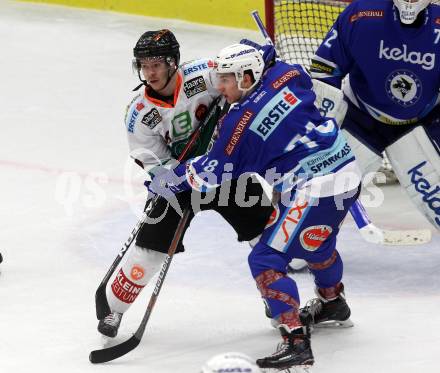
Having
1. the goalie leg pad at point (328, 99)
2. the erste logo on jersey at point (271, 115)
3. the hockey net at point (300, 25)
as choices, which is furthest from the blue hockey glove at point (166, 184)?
the hockey net at point (300, 25)

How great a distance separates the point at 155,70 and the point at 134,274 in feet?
2.27

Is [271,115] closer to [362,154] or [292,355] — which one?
[292,355]

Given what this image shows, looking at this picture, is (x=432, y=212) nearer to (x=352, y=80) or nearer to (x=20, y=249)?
(x=352, y=80)

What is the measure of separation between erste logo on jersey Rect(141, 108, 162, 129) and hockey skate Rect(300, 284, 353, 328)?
Result: 81cm

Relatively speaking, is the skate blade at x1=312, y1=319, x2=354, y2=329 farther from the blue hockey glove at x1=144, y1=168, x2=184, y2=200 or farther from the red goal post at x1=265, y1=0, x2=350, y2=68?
the red goal post at x1=265, y1=0, x2=350, y2=68

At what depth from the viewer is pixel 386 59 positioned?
507 centimetres

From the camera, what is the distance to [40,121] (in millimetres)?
7059

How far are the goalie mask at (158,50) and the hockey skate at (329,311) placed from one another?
0.92 meters

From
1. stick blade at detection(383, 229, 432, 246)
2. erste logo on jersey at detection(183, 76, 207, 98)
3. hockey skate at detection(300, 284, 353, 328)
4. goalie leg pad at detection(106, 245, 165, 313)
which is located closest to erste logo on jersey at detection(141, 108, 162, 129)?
erste logo on jersey at detection(183, 76, 207, 98)

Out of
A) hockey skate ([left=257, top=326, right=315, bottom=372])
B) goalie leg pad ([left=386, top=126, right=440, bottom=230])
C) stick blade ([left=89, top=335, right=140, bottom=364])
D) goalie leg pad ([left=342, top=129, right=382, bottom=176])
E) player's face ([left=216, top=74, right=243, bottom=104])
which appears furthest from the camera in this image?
goalie leg pad ([left=342, top=129, right=382, bottom=176])

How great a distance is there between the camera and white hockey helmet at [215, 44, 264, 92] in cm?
411

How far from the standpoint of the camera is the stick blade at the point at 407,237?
5.30 meters

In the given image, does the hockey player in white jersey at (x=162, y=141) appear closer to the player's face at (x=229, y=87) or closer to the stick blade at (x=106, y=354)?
the stick blade at (x=106, y=354)

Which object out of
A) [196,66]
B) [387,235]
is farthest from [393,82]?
[196,66]
